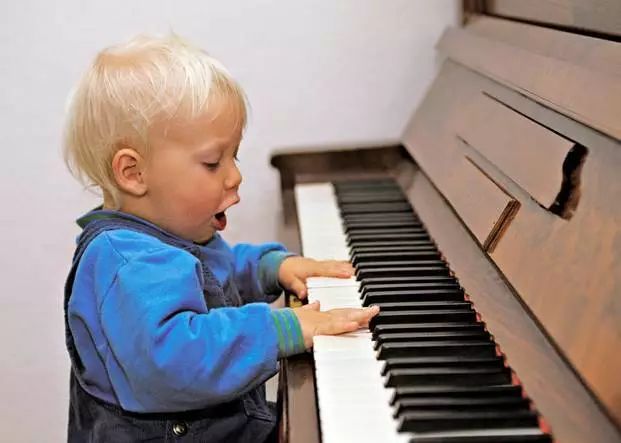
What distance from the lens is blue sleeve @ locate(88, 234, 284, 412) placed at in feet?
3.42

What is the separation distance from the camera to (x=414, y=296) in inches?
46.6

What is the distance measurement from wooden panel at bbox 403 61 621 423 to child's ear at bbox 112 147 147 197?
49 cm

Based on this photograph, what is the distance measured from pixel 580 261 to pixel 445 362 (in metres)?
0.18

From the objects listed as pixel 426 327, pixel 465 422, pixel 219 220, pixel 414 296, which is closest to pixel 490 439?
pixel 465 422

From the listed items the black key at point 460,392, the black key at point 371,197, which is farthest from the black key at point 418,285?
the black key at point 371,197

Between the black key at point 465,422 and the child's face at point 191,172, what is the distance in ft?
1.71

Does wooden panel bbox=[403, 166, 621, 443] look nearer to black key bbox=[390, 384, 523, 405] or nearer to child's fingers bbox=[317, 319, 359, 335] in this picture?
black key bbox=[390, 384, 523, 405]

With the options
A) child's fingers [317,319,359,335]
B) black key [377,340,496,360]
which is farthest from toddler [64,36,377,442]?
black key [377,340,496,360]

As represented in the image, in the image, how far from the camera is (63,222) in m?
2.26

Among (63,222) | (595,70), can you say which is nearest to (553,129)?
(595,70)

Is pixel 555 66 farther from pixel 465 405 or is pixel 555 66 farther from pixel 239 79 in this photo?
pixel 239 79

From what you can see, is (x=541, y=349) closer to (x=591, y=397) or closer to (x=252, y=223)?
(x=591, y=397)

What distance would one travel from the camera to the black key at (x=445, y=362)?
94 centimetres

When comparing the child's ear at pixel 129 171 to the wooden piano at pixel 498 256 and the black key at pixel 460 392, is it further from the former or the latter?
the black key at pixel 460 392
